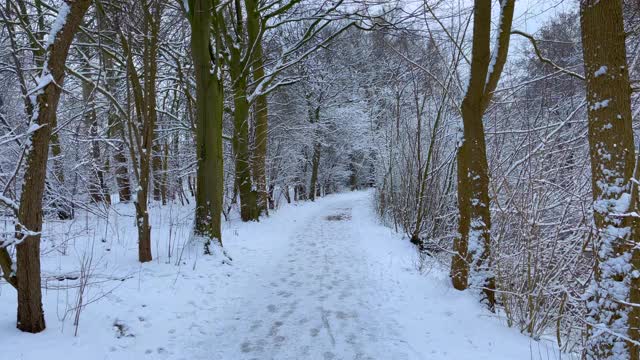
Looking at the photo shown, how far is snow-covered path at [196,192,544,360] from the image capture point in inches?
152

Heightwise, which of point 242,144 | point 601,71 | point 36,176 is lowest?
point 36,176

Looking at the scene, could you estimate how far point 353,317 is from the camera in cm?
484

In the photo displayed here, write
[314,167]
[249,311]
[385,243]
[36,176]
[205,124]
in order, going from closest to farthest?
[36,176] → [249,311] → [205,124] → [385,243] → [314,167]

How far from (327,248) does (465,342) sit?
215 inches

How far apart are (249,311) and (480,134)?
3726 millimetres

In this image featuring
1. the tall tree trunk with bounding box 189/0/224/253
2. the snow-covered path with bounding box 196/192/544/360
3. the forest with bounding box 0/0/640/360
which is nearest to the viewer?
the forest with bounding box 0/0/640/360

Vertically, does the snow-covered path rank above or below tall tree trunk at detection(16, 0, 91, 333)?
below

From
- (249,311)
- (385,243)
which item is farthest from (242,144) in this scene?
(249,311)

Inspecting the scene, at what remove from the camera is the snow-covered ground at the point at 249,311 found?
12.2 feet

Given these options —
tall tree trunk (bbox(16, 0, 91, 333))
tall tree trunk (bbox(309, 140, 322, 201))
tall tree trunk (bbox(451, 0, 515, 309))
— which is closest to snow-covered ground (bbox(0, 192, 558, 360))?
tall tree trunk (bbox(16, 0, 91, 333))

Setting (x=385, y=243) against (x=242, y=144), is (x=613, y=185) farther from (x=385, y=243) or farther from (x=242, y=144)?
(x=242, y=144)

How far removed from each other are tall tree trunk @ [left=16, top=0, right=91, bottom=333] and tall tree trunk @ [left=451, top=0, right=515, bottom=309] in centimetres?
439

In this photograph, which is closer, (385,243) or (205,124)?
(205,124)

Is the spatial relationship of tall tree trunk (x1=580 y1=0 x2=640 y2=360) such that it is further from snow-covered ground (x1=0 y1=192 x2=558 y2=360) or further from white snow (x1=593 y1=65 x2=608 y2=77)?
snow-covered ground (x1=0 y1=192 x2=558 y2=360)
